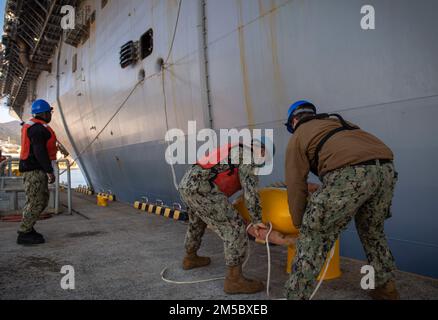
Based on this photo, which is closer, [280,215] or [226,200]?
[280,215]

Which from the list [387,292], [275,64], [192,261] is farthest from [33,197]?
[387,292]

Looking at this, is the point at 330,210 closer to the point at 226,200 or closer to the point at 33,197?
the point at 226,200

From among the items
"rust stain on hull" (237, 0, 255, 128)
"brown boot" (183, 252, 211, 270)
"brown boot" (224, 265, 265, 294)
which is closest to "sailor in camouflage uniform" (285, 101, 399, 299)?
"brown boot" (224, 265, 265, 294)

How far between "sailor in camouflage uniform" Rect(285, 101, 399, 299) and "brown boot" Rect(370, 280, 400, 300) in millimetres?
49

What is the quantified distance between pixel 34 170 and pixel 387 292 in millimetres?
4062

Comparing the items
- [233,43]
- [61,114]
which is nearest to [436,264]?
[233,43]

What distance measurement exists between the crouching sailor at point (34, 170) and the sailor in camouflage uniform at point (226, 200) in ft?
7.91

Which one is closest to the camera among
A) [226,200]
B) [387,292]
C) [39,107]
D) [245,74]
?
[387,292]

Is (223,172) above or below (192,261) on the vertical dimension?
above

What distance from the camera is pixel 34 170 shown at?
13.7 ft

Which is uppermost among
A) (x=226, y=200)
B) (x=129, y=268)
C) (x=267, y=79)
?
(x=267, y=79)

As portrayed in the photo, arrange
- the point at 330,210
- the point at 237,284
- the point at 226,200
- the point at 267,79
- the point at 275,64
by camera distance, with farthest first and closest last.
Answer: the point at 267,79 → the point at 275,64 → the point at 226,200 → the point at 237,284 → the point at 330,210

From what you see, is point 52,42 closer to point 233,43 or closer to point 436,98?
point 233,43

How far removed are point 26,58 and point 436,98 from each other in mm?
17777
